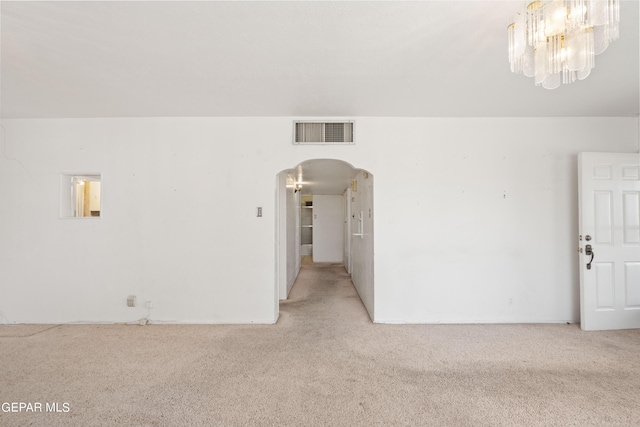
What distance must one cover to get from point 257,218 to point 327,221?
5.81m

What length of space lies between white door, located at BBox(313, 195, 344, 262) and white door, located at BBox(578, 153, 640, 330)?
20.9ft

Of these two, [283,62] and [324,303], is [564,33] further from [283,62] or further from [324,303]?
[324,303]

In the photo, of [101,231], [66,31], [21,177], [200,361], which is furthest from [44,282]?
[66,31]

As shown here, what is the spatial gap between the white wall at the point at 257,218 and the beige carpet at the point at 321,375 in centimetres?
34

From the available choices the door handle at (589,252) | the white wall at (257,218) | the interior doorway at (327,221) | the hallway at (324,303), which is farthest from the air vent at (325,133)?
the door handle at (589,252)

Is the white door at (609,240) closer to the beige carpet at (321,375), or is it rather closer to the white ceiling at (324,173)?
the beige carpet at (321,375)

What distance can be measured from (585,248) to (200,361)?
428cm

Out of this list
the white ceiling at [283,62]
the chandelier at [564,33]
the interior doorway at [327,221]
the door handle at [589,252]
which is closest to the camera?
the chandelier at [564,33]

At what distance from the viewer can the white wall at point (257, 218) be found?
3.51 meters

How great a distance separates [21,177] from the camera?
3.58 metres

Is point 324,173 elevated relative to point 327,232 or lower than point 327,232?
elevated

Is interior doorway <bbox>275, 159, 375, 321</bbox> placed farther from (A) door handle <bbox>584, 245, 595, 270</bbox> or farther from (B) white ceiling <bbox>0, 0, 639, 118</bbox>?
(A) door handle <bbox>584, 245, 595, 270</bbox>

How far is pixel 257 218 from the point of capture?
3559 mm

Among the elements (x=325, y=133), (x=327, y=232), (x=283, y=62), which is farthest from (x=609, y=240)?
(x=327, y=232)
